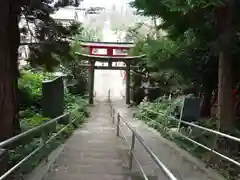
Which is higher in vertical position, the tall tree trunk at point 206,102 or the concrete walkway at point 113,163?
the tall tree trunk at point 206,102

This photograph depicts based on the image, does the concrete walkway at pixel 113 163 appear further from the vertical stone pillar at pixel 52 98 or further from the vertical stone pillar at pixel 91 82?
the vertical stone pillar at pixel 91 82

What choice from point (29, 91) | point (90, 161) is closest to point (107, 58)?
point (29, 91)

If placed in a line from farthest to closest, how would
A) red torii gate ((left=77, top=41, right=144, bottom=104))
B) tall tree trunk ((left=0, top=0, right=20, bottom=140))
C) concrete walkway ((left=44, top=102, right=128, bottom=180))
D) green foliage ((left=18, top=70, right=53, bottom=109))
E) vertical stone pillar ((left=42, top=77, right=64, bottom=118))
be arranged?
red torii gate ((left=77, top=41, right=144, bottom=104)), green foliage ((left=18, top=70, right=53, bottom=109)), vertical stone pillar ((left=42, top=77, right=64, bottom=118)), tall tree trunk ((left=0, top=0, right=20, bottom=140)), concrete walkway ((left=44, top=102, right=128, bottom=180))

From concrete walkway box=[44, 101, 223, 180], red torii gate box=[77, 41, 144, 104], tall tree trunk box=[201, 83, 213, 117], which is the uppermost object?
red torii gate box=[77, 41, 144, 104]

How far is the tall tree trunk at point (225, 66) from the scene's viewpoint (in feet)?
19.7

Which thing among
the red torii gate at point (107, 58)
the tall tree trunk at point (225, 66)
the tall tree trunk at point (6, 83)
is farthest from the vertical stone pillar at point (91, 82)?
the tall tree trunk at point (225, 66)

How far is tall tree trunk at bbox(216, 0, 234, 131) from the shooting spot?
5996 millimetres

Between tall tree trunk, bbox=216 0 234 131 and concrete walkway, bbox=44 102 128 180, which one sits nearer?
concrete walkway, bbox=44 102 128 180

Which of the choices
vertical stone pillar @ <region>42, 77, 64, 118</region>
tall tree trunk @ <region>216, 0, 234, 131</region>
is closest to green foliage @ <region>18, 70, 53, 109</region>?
vertical stone pillar @ <region>42, 77, 64, 118</region>

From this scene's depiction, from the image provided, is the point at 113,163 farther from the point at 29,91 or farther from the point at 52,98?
the point at 29,91

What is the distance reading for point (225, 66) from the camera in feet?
20.4

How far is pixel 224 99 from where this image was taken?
6.35 metres

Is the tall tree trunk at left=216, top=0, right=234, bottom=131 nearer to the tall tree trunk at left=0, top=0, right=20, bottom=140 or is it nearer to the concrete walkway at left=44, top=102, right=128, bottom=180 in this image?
the concrete walkway at left=44, top=102, right=128, bottom=180

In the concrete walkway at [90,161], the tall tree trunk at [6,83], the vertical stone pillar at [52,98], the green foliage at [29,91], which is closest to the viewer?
the concrete walkway at [90,161]
